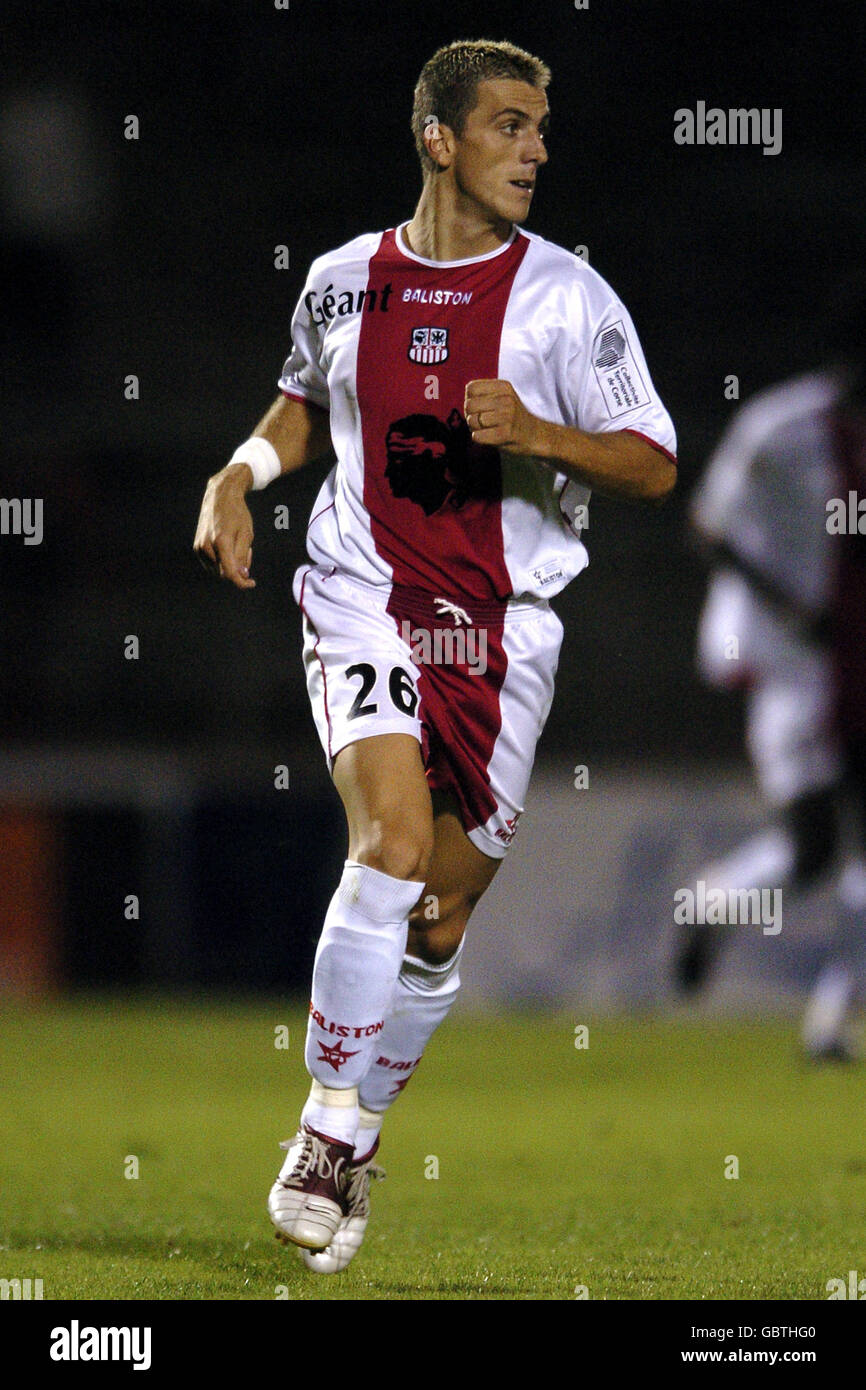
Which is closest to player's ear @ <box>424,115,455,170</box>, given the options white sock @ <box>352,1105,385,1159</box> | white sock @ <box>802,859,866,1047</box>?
white sock @ <box>352,1105,385,1159</box>

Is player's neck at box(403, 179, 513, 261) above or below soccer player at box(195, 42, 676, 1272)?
above

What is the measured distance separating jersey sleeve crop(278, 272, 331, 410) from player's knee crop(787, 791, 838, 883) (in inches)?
177

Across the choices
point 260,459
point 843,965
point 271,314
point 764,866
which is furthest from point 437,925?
point 271,314

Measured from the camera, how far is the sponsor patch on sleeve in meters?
4.15

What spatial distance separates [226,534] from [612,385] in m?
0.84

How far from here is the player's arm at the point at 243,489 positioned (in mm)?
3965

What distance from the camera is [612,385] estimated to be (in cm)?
Answer: 416

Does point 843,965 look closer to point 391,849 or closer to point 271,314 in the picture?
point 391,849

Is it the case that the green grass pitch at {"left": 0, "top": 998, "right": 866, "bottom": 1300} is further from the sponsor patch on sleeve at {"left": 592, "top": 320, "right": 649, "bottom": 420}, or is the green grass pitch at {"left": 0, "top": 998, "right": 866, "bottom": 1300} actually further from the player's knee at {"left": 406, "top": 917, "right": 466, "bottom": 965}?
the sponsor patch on sleeve at {"left": 592, "top": 320, "right": 649, "bottom": 420}

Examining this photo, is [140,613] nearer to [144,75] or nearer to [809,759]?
[144,75]
